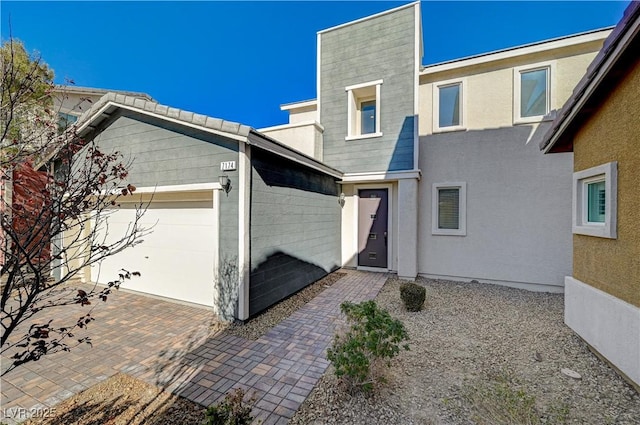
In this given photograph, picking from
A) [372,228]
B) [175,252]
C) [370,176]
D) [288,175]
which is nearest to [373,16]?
[370,176]

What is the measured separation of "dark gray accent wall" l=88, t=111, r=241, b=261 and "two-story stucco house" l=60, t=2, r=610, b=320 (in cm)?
3

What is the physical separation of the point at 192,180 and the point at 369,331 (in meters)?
4.44

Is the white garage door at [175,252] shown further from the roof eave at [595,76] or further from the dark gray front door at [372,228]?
the roof eave at [595,76]

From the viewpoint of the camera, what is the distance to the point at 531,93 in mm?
7520

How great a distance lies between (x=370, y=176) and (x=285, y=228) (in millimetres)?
3907

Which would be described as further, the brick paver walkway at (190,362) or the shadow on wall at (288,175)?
Answer: the shadow on wall at (288,175)

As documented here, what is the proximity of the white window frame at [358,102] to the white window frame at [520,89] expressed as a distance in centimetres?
377

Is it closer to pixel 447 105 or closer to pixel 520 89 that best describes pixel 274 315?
pixel 447 105

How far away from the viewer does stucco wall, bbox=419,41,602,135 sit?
7121mm

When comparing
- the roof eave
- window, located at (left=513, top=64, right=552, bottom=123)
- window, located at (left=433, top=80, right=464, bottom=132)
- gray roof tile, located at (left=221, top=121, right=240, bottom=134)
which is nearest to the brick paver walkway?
gray roof tile, located at (left=221, top=121, right=240, bottom=134)

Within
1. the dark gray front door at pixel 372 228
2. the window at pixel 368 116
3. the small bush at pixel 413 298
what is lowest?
the small bush at pixel 413 298

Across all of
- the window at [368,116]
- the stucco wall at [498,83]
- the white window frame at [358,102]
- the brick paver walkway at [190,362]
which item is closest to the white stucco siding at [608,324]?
the brick paver walkway at [190,362]

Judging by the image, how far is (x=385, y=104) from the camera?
339 inches

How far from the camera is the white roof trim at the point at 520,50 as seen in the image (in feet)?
22.4
